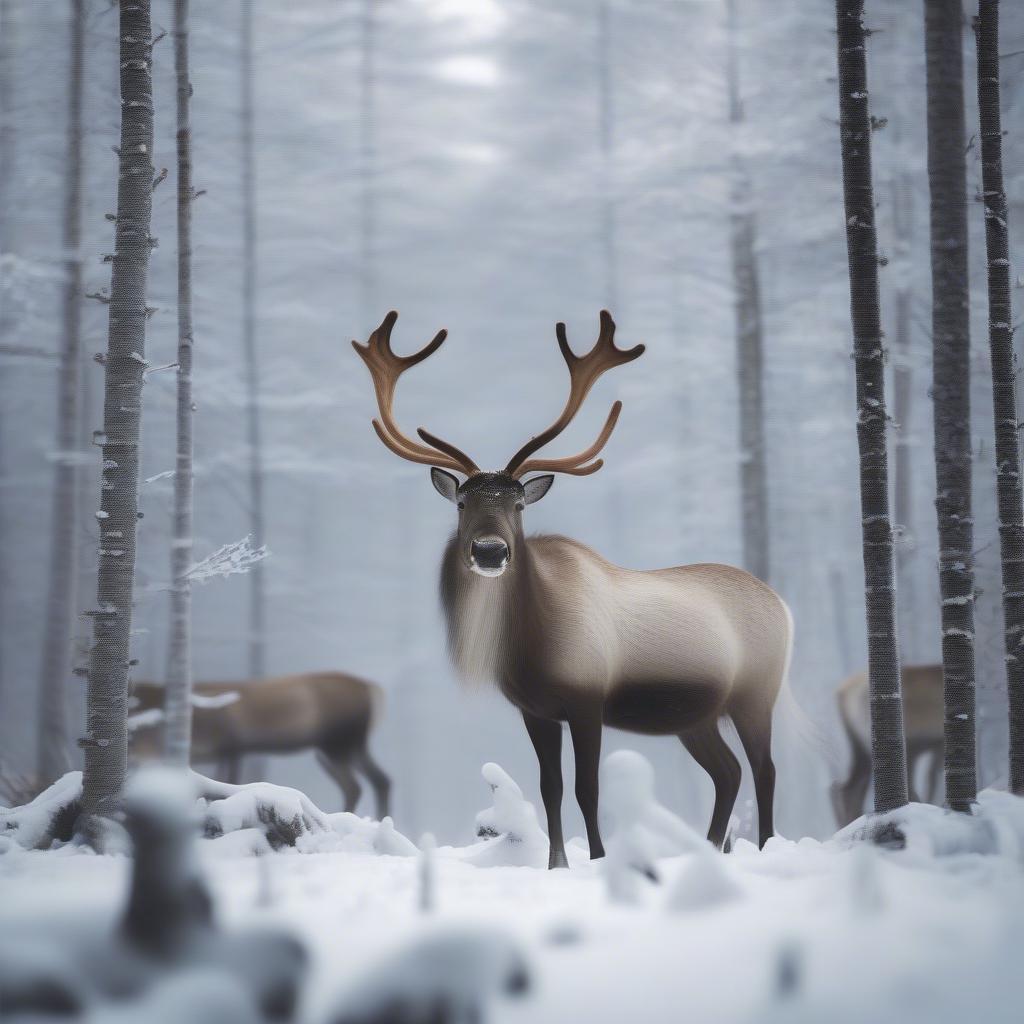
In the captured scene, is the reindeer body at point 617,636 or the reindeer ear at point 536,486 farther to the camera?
the reindeer ear at point 536,486

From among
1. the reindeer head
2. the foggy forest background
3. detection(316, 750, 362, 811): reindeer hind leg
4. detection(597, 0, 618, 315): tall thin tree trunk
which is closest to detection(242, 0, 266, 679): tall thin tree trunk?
the foggy forest background

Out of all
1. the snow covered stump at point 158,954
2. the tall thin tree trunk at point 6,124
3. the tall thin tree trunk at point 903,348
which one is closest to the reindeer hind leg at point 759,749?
the snow covered stump at point 158,954

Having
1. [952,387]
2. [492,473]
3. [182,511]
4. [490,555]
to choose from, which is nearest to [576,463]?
[492,473]

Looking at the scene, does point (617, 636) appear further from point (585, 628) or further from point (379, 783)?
point (379, 783)

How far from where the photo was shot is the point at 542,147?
11.5m

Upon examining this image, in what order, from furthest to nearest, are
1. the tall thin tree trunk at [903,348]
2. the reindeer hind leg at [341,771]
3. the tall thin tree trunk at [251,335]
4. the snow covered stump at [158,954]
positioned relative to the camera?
the tall thin tree trunk at [251,335] < the tall thin tree trunk at [903,348] < the reindeer hind leg at [341,771] < the snow covered stump at [158,954]

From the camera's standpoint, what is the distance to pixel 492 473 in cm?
346

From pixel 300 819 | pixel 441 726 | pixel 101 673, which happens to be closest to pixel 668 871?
pixel 300 819

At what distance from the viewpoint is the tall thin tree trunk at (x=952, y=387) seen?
145 inches

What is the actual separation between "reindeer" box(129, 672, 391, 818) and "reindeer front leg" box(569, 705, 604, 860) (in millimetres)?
4167

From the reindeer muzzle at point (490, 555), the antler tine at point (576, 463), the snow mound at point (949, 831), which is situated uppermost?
the antler tine at point (576, 463)

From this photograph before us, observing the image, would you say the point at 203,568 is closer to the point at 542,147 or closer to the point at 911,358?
the point at 911,358

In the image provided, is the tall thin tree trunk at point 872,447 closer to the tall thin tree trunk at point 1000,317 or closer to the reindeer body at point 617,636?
the reindeer body at point 617,636

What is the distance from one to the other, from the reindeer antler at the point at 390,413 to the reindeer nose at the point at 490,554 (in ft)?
1.27
